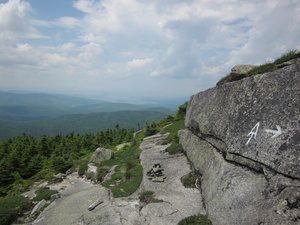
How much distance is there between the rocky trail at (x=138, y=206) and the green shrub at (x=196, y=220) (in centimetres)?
55

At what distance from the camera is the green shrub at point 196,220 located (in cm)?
996

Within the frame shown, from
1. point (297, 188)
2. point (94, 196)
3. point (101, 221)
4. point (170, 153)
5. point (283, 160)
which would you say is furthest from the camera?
point (170, 153)

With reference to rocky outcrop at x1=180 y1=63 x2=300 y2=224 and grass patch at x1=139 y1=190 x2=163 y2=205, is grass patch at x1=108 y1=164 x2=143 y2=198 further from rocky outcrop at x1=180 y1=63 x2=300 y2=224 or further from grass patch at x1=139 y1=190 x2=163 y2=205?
rocky outcrop at x1=180 y1=63 x2=300 y2=224

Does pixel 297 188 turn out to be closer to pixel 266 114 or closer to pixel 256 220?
pixel 256 220

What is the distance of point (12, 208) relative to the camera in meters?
17.1

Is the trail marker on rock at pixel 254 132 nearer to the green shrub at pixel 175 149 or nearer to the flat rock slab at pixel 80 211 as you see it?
the flat rock slab at pixel 80 211

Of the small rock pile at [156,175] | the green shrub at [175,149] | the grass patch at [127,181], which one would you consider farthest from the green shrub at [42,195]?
the green shrub at [175,149]

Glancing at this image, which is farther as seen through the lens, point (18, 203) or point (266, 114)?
point (18, 203)

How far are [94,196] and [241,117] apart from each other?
14.2 meters

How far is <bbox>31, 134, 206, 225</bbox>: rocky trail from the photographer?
11891 millimetres

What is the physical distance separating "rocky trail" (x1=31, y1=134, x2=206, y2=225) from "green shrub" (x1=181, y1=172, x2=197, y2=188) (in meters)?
0.36

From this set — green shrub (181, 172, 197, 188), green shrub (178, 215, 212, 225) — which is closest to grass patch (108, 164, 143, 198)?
green shrub (181, 172, 197, 188)

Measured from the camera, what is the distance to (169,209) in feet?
40.0

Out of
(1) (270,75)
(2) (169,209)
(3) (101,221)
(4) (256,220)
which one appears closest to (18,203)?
(3) (101,221)
